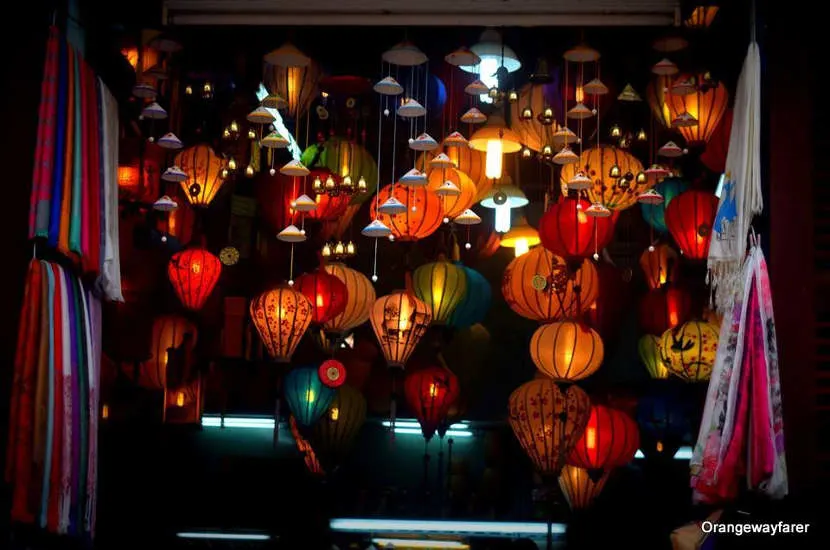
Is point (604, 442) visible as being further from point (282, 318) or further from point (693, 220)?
point (282, 318)

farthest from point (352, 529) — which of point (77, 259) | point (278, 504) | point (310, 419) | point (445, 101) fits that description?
point (77, 259)

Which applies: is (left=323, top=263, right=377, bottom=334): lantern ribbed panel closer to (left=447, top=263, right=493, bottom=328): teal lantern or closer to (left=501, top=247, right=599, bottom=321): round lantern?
(left=447, top=263, right=493, bottom=328): teal lantern

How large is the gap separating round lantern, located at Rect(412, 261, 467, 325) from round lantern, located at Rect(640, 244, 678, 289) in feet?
4.58

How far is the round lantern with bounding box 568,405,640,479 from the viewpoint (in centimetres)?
693

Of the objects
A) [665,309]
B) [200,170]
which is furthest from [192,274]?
[665,309]

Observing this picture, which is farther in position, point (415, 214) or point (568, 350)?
point (568, 350)

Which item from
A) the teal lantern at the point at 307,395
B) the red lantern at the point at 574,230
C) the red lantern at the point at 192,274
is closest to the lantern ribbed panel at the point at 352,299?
the teal lantern at the point at 307,395

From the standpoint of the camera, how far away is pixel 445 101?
6.79 metres

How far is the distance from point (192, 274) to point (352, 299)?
1.10 metres

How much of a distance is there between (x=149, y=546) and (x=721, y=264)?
249 inches

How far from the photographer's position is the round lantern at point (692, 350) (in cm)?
652

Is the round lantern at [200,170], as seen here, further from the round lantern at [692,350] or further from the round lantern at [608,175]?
the round lantern at [692,350]

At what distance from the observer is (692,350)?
6.53 m

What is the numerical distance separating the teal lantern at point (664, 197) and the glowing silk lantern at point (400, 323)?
1.72 meters
